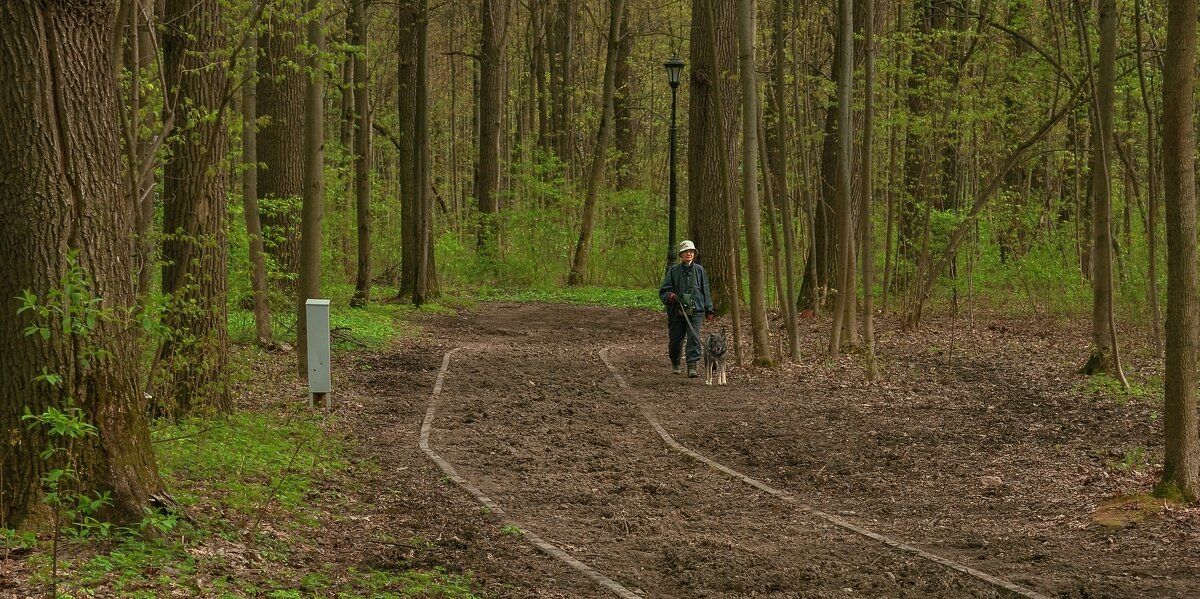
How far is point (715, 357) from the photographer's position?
47.2 feet

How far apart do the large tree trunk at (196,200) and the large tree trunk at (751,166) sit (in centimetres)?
679

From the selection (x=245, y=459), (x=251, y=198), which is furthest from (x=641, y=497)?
(x=251, y=198)

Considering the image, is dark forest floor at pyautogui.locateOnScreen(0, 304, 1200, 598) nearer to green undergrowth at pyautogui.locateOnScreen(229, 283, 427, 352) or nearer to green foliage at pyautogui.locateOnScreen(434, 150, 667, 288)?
green undergrowth at pyautogui.locateOnScreen(229, 283, 427, 352)

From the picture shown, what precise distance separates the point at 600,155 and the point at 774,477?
23.2 meters

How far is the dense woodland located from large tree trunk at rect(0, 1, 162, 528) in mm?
13

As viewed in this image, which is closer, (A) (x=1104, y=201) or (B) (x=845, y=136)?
(A) (x=1104, y=201)

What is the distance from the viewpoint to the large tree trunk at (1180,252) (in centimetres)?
771

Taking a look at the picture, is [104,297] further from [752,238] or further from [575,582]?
[752,238]

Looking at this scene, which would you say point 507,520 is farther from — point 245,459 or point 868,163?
point 868,163

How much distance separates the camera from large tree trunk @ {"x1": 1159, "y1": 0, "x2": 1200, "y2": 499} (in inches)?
304

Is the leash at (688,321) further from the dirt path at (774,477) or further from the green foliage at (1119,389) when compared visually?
the green foliage at (1119,389)

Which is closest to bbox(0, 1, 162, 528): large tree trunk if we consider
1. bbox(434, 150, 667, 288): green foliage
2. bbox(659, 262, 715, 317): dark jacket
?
bbox(659, 262, 715, 317): dark jacket

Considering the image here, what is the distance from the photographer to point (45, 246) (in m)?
5.84

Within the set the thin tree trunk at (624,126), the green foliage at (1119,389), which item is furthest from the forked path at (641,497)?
the thin tree trunk at (624,126)
